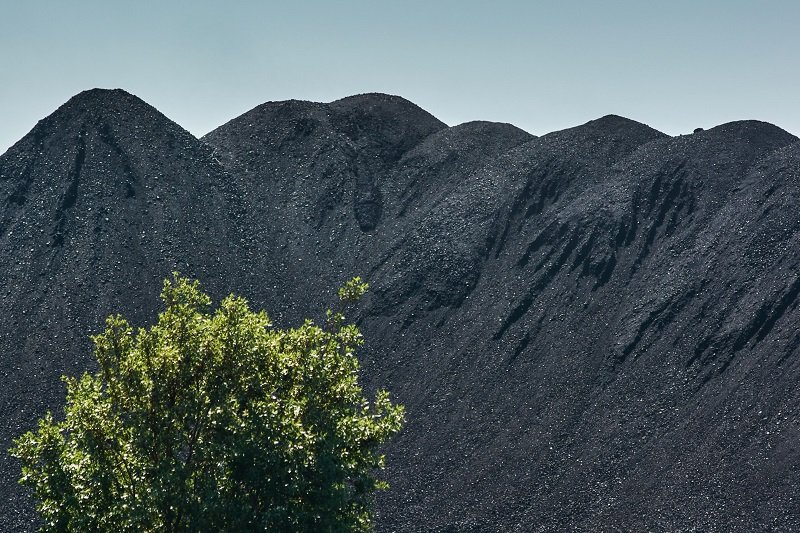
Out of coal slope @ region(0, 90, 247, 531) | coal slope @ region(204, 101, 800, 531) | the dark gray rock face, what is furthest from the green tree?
coal slope @ region(0, 90, 247, 531)

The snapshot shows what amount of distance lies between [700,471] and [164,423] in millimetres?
21835

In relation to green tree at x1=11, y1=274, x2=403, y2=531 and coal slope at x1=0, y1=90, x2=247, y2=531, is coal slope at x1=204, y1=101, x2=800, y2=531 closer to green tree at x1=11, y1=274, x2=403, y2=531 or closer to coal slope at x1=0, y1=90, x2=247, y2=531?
coal slope at x1=0, y1=90, x2=247, y2=531

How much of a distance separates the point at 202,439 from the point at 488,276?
3267 centimetres

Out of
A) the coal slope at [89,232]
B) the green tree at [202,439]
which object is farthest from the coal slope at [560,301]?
the green tree at [202,439]

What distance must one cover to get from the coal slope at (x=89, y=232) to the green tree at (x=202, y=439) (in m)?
19.0

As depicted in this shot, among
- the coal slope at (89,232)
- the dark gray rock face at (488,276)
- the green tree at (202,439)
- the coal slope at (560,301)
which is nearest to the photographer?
the green tree at (202,439)

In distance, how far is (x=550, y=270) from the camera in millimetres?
46594

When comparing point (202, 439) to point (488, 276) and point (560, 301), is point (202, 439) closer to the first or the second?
point (560, 301)

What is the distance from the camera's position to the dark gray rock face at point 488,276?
34281 millimetres

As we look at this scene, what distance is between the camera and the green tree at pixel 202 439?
16281mm

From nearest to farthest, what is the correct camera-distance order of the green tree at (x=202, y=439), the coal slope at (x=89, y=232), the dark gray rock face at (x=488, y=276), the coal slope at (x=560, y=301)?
1. the green tree at (x=202, y=439)
2. the coal slope at (x=560, y=301)
3. the dark gray rock face at (x=488, y=276)
4. the coal slope at (x=89, y=232)

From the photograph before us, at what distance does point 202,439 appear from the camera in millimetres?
16844

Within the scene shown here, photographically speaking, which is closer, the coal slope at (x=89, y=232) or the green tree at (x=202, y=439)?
the green tree at (x=202, y=439)

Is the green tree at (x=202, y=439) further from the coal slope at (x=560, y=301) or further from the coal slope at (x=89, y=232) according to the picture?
the coal slope at (x=89, y=232)
